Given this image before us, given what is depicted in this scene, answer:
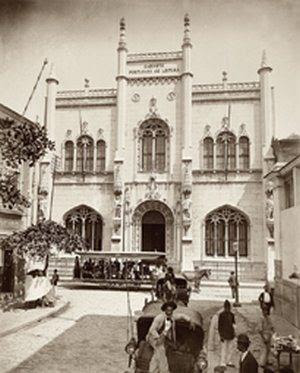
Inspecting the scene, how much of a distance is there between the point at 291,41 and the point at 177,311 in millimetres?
4686

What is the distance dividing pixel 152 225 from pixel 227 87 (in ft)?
26.7

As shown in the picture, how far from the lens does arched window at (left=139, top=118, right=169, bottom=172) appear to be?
23219mm

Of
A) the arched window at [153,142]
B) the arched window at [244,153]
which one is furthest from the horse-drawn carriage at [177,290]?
the arched window at [153,142]

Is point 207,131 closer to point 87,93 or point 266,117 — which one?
point 266,117

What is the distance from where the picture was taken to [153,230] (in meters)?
23.0

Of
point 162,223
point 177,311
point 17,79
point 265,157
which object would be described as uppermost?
point 265,157

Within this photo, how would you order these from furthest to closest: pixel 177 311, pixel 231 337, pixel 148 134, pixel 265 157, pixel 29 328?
pixel 148 134, pixel 265 157, pixel 29 328, pixel 177 311, pixel 231 337

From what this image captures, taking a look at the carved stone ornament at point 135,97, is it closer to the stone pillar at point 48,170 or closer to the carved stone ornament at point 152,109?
the carved stone ornament at point 152,109

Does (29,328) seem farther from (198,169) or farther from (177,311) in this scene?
(198,169)

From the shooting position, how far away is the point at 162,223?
22.9 metres

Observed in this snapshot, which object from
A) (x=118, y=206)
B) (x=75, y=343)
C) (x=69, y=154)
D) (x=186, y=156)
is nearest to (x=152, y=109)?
(x=186, y=156)

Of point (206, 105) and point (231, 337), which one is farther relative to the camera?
point (206, 105)

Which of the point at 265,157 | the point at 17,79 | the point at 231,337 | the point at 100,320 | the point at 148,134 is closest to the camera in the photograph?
the point at 231,337

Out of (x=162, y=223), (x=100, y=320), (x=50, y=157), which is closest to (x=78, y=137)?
(x=50, y=157)
